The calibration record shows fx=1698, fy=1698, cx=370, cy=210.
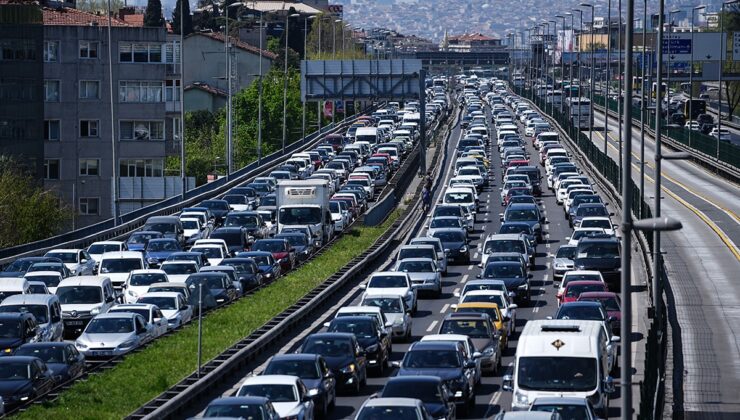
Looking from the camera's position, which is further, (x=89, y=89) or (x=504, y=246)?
(x=89, y=89)

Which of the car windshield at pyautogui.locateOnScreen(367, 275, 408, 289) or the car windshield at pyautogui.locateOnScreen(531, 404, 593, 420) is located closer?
the car windshield at pyautogui.locateOnScreen(531, 404, 593, 420)

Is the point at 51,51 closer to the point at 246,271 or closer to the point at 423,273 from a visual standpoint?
the point at 246,271

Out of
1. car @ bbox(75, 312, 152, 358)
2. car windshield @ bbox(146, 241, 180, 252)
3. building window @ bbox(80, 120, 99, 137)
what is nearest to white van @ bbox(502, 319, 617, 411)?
car @ bbox(75, 312, 152, 358)

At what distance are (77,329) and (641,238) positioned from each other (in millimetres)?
22990

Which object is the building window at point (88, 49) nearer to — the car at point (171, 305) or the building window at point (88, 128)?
the building window at point (88, 128)

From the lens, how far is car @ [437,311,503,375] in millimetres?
35531

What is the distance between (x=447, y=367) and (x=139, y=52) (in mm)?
77852

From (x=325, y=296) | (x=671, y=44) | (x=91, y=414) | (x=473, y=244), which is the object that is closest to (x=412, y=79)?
(x=671, y=44)

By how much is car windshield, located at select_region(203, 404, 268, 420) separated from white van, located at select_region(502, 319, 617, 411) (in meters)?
4.64

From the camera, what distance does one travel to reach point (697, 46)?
136 m

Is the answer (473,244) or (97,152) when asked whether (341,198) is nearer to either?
(473,244)

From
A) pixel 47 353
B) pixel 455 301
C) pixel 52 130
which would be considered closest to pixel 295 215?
pixel 455 301

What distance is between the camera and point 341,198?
243ft

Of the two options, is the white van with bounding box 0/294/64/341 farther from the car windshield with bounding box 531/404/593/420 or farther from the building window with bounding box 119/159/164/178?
the building window with bounding box 119/159/164/178
